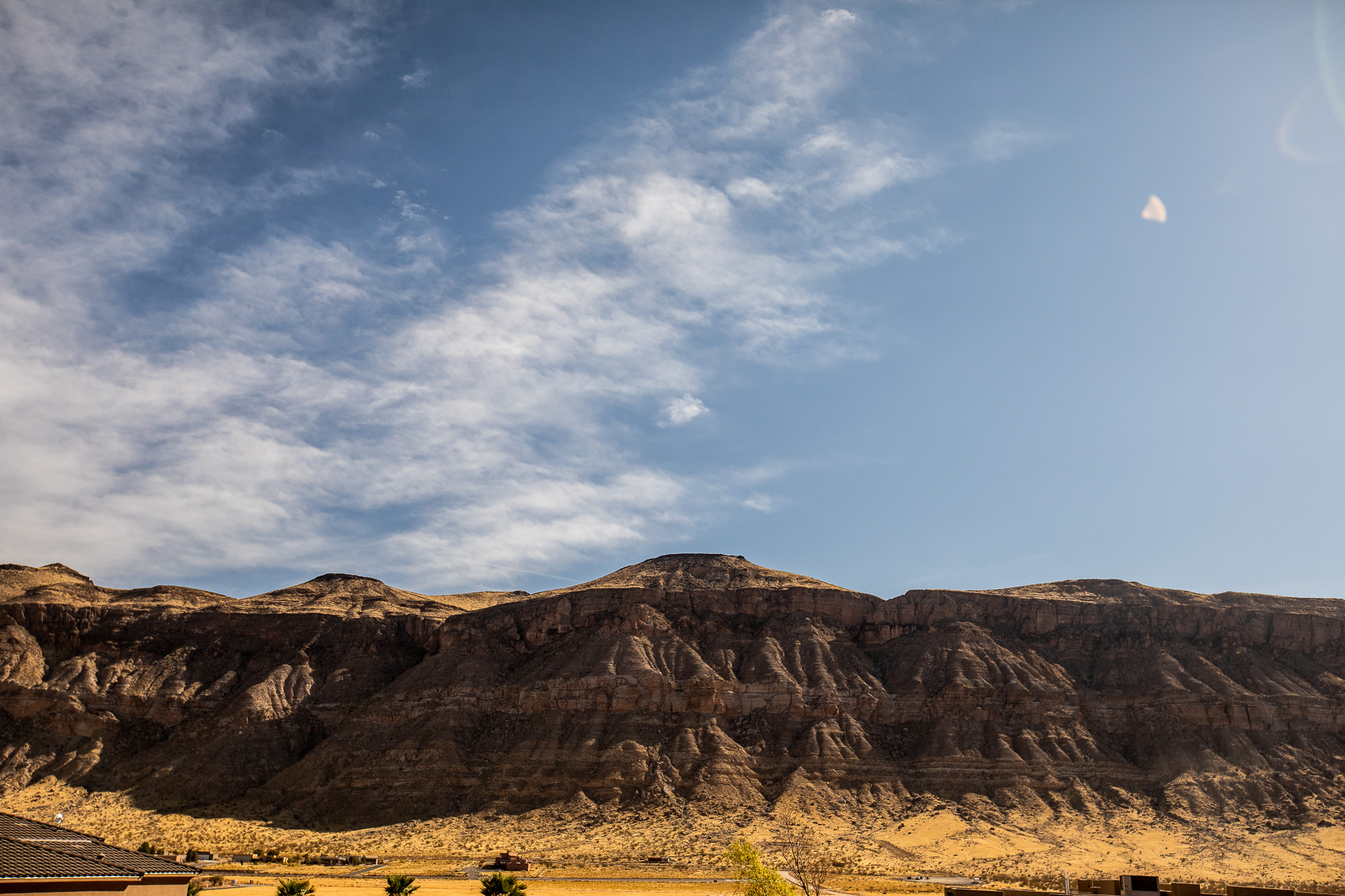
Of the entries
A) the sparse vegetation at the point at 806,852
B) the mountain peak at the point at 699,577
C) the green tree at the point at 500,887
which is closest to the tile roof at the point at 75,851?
the green tree at the point at 500,887

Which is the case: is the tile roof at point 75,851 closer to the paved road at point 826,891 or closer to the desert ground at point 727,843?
the desert ground at point 727,843

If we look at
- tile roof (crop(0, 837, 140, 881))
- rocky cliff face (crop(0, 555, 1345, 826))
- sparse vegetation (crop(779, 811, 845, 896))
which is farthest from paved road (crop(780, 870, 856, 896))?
tile roof (crop(0, 837, 140, 881))

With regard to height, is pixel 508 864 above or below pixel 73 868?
below

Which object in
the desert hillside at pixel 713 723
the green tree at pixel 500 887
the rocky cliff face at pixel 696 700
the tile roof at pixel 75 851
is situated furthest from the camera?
the rocky cliff face at pixel 696 700

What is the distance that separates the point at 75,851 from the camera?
22.9 metres

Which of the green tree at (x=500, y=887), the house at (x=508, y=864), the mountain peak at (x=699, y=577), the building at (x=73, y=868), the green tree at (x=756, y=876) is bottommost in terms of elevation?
the house at (x=508, y=864)

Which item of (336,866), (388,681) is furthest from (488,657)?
(336,866)

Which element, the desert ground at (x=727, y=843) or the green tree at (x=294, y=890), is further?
the desert ground at (x=727, y=843)

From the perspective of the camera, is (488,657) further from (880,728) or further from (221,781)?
(880,728)

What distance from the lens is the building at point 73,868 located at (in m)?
20.7

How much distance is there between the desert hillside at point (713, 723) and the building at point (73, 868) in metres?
42.3

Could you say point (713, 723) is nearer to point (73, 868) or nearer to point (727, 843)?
point (727, 843)

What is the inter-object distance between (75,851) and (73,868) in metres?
1.67

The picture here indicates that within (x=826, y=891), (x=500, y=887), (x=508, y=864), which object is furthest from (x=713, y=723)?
(x=500, y=887)
